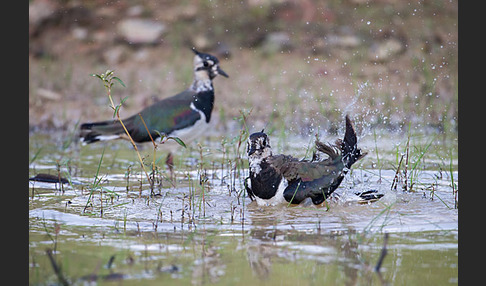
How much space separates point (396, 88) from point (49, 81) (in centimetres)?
524

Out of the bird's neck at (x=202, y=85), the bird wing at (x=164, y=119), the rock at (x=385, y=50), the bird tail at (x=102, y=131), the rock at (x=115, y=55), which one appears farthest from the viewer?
the rock at (x=115, y=55)

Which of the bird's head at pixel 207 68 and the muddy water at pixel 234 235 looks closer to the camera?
the muddy water at pixel 234 235

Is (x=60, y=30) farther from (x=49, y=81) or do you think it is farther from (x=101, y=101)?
(x=101, y=101)

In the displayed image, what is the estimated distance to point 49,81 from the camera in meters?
10.8

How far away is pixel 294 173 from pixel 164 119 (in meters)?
2.20

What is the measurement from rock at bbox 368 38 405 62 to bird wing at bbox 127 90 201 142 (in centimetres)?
458

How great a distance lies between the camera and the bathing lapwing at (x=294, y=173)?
17.0 ft

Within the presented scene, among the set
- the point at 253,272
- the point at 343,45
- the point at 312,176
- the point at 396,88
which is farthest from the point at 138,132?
the point at 343,45

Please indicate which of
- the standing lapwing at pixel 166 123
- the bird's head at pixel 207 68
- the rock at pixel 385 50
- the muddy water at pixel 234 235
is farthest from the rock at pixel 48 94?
the rock at pixel 385 50

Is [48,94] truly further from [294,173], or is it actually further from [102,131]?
[294,173]

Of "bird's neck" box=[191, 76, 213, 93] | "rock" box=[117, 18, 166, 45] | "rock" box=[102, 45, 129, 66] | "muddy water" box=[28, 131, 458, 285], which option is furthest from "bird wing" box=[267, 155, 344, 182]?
"rock" box=[117, 18, 166, 45]

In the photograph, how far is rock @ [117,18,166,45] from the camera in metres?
11.7

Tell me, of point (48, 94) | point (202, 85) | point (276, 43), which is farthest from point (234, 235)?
point (276, 43)

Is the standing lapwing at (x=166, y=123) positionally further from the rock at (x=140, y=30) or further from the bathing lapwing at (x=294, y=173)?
the rock at (x=140, y=30)
